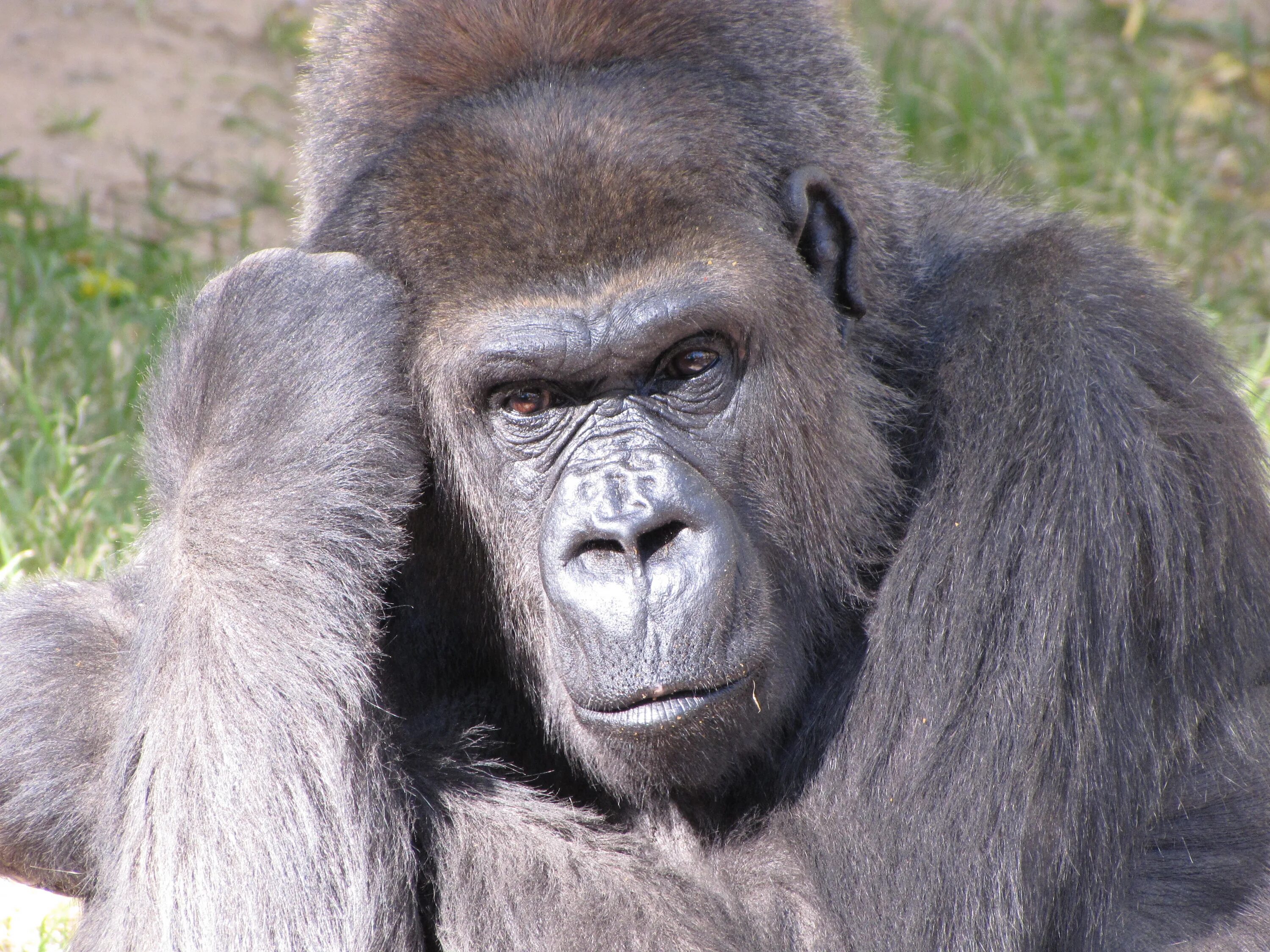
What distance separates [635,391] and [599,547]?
416mm

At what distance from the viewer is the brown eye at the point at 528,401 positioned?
3662 millimetres

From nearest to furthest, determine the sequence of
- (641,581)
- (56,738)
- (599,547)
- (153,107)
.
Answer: (641,581)
(599,547)
(56,738)
(153,107)

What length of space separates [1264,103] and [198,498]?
6879 mm

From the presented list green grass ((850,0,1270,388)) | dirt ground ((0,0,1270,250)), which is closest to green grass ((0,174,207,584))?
dirt ground ((0,0,1270,250))

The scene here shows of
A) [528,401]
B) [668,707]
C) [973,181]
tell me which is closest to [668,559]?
[668,707]

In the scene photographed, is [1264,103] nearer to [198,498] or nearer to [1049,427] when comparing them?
[1049,427]

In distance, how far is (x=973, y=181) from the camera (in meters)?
4.93

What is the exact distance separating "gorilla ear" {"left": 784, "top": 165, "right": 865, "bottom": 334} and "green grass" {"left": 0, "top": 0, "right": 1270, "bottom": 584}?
1313 mm

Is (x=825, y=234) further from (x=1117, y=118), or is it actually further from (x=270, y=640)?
(x=1117, y=118)

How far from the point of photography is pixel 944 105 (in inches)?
328

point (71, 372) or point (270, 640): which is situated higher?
point (270, 640)

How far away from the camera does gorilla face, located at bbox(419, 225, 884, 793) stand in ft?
10.9

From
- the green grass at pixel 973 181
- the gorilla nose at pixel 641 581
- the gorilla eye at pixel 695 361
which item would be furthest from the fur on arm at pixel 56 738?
the gorilla eye at pixel 695 361

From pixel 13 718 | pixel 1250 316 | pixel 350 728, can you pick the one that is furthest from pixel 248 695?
pixel 1250 316
